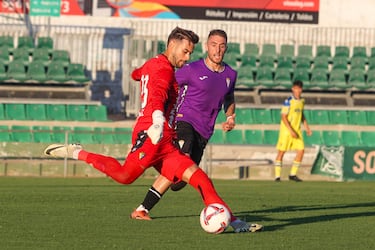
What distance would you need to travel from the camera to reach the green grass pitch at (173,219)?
925 cm

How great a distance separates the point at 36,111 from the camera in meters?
28.8

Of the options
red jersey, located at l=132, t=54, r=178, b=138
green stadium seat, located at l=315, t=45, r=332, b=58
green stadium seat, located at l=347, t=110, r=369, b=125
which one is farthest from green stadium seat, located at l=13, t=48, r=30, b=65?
red jersey, located at l=132, t=54, r=178, b=138

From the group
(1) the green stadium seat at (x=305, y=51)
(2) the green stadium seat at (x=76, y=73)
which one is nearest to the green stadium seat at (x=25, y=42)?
(2) the green stadium seat at (x=76, y=73)

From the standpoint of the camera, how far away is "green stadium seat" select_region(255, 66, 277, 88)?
32.0m

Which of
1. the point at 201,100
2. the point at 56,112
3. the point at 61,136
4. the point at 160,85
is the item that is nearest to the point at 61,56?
the point at 56,112

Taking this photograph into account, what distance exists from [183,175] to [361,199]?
747cm

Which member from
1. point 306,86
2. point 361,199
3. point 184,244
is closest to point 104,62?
point 306,86

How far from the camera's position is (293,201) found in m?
15.5

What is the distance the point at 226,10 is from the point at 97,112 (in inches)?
299

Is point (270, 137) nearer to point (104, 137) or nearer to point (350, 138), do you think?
point (350, 138)

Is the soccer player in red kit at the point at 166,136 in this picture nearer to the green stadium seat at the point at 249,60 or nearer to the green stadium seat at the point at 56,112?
the green stadium seat at the point at 56,112

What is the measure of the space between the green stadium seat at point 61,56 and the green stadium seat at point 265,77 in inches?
232

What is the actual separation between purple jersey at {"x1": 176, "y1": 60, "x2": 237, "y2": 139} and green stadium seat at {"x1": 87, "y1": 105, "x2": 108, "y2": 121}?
55.2ft

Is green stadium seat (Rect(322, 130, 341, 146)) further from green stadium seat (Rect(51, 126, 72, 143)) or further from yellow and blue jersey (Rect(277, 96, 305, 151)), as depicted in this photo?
green stadium seat (Rect(51, 126, 72, 143))
